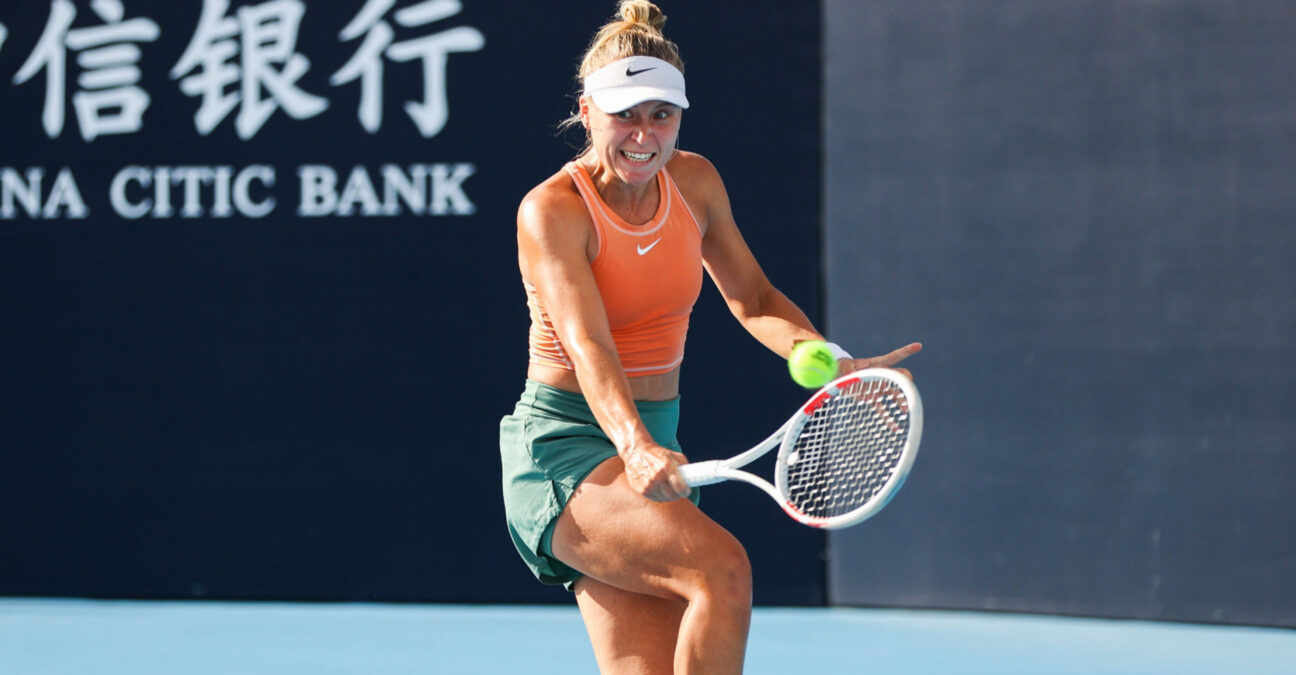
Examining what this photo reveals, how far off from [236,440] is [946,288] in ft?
7.84

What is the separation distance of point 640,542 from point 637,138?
634mm

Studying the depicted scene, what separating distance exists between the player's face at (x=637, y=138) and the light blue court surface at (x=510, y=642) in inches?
77.2

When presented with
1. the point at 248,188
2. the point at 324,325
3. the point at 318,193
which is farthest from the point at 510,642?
the point at 248,188

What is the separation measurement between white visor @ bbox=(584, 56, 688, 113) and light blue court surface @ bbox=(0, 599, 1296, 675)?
2.04 m

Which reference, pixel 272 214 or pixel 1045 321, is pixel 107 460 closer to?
pixel 272 214

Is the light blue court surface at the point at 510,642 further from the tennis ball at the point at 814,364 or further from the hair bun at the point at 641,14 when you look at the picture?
the hair bun at the point at 641,14

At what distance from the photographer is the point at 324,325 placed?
4.80 metres

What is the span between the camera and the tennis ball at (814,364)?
234 cm

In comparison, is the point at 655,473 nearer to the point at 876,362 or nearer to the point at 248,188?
the point at 876,362

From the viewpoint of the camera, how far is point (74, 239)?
4895 millimetres

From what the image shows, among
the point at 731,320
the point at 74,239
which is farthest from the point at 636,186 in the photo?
the point at 74,239

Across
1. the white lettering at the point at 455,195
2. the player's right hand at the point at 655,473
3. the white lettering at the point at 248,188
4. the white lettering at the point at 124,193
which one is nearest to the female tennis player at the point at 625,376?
the player's right hand at the point at 655,473

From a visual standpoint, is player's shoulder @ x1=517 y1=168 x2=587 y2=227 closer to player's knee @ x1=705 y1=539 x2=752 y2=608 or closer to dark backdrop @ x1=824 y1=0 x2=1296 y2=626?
player's knee @ x1=705 y1=539 x2=752 y2=608

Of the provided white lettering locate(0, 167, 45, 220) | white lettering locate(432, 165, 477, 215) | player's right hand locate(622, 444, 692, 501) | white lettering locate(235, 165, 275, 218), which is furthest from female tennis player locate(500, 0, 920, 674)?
white lettering locate(0, 167, 45, 220)
